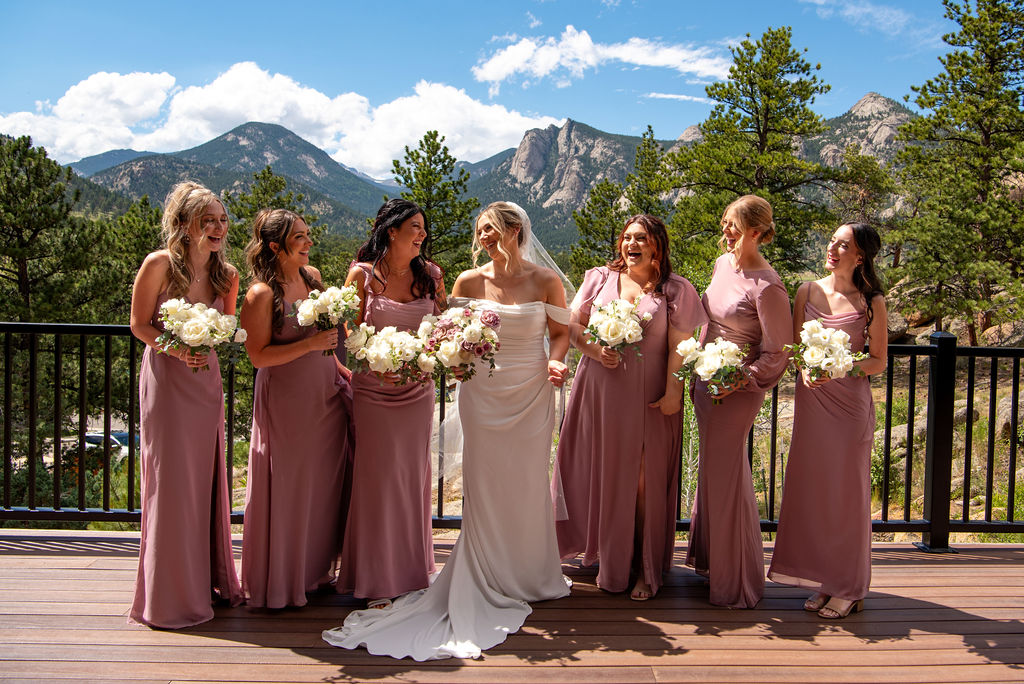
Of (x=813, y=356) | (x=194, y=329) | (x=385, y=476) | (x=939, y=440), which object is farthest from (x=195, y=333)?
(x=939, y=440)

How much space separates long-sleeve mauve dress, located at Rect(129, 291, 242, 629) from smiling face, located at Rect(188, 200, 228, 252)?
11.5 inches

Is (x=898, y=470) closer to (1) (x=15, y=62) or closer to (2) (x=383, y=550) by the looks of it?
(2) (x=383, y=550)

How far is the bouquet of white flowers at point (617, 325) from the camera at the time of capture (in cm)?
346

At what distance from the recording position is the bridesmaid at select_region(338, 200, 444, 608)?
140 inches

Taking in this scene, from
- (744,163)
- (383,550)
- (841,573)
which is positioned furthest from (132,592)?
(744,163)

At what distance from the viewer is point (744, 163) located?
86.8ft

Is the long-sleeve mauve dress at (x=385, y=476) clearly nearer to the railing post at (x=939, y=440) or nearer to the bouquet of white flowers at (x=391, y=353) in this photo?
the bouquet of white flowers at (x=391, y=353)

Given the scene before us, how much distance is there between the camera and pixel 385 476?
11.7 ft

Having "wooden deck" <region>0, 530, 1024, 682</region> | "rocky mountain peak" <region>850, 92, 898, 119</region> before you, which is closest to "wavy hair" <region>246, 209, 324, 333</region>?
"wooden deck" <region>0, 530, 1024, 682</region>

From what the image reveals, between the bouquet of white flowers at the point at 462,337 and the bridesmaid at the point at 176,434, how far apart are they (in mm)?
1056

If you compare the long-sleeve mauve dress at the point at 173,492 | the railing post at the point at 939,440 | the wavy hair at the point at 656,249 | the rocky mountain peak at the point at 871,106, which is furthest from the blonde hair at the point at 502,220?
the rocky mountain peak at the point at 871,106

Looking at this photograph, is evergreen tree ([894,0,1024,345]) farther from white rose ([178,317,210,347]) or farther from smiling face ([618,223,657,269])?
white rose ([178,317,210,347])

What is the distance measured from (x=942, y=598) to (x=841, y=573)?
69cm

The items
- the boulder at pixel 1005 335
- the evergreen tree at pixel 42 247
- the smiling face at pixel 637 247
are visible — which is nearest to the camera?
the smiling face at pixel 637 247
